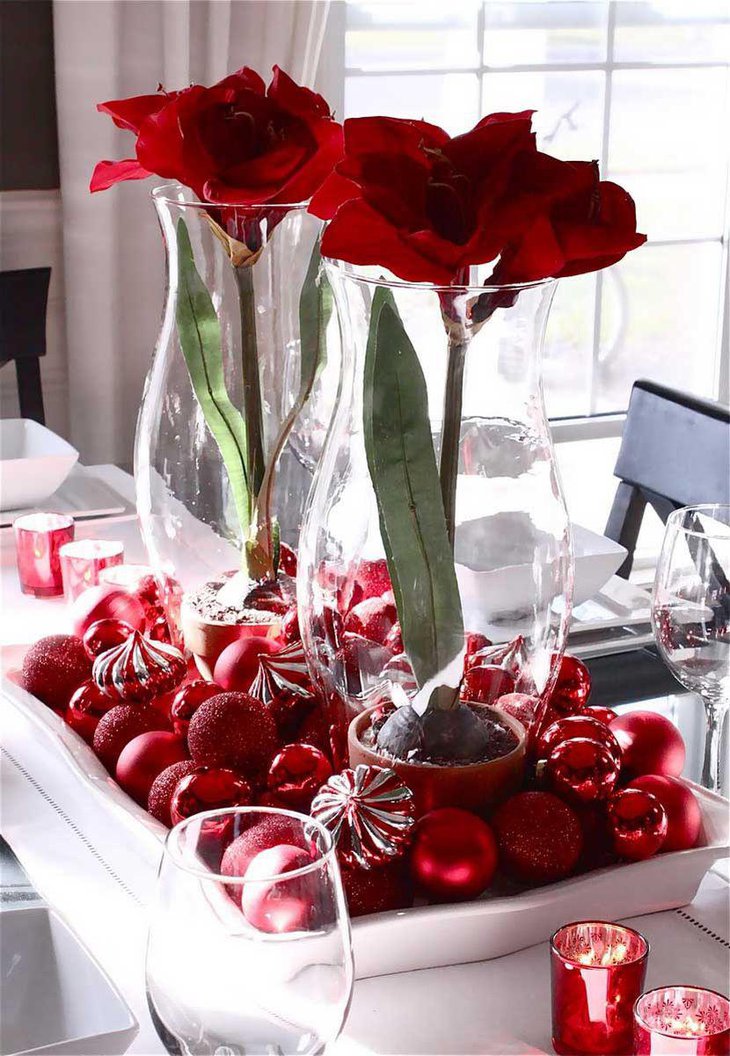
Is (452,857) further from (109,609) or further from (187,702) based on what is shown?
(109,609)

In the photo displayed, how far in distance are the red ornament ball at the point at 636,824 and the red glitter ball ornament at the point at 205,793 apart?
189 millimetres

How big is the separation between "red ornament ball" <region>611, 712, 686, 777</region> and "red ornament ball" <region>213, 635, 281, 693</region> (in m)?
0.22

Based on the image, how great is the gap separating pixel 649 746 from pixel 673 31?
107 inches

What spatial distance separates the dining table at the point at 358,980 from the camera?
568 mm

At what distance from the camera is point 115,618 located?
952 millimetres

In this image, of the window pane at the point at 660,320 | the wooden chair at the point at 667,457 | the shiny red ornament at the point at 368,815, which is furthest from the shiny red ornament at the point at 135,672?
the window pane at the point at 660,320

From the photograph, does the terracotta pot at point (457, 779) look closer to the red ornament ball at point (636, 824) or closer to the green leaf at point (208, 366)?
the red ornament ball at point (636, 824)

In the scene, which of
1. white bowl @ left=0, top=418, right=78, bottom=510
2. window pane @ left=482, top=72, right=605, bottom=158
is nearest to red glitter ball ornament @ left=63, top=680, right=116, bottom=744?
white bowl @ left=0, top=418, right=78, bottom=510

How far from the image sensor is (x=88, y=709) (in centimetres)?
81

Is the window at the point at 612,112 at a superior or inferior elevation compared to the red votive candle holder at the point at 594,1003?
superior

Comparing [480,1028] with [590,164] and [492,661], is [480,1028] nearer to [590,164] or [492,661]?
[492,661]

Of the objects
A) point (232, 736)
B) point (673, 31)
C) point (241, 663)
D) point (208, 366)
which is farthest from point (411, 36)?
point (232, 736)

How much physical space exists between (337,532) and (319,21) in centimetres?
204

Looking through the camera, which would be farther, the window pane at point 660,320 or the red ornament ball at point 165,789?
the window pane at point 660,320
